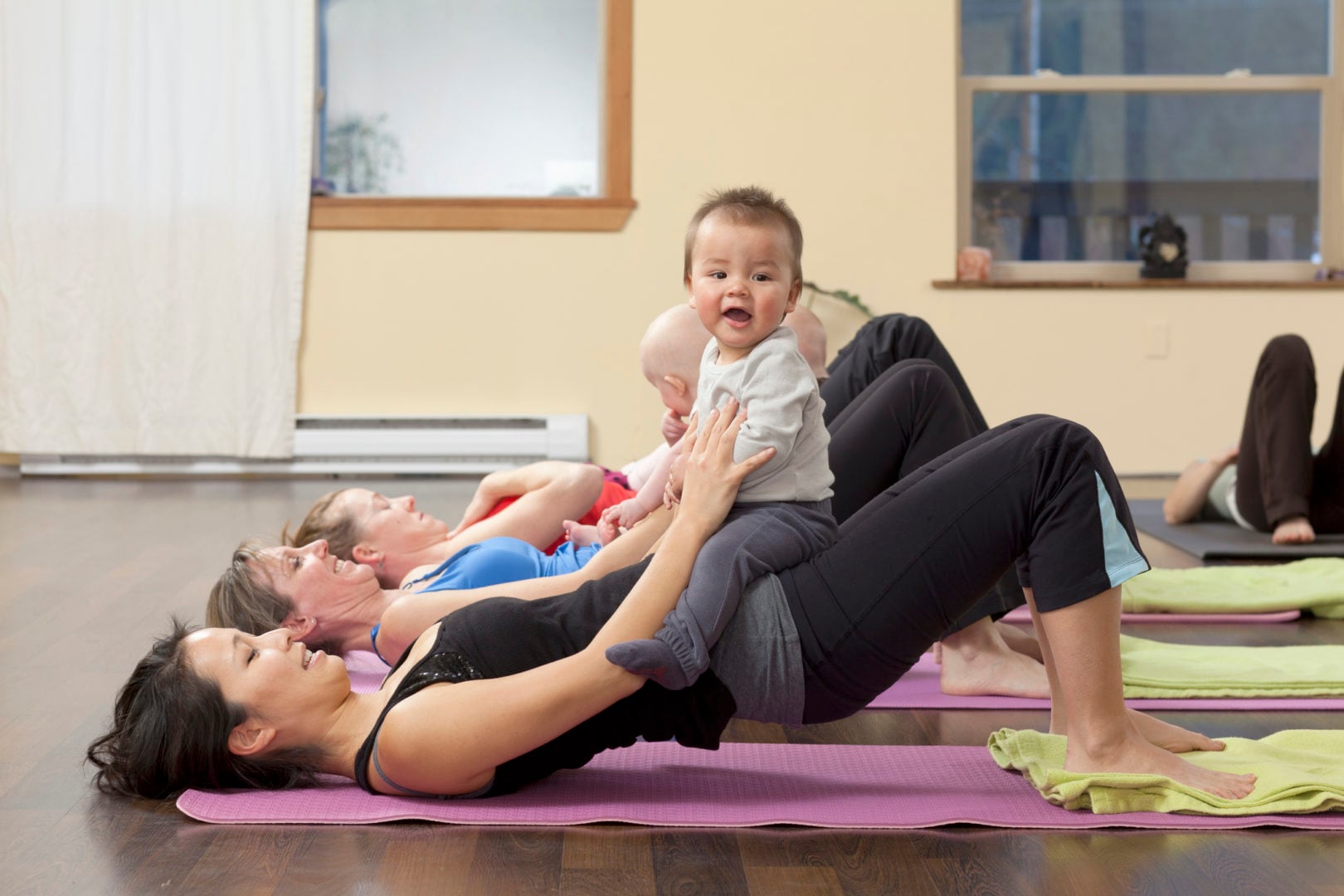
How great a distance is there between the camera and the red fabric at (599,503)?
2.72 meters

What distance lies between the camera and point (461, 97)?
5.87 m

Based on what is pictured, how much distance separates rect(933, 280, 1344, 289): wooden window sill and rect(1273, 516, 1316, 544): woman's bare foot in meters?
2.26

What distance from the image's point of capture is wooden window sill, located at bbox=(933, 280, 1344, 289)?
18.6 ft

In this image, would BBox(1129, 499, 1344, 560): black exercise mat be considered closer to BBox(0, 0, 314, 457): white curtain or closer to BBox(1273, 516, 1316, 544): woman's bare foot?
BBox(1273, 516, 1316, 544): woman's bare foot

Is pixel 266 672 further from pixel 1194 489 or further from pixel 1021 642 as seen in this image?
pixel 1194 489

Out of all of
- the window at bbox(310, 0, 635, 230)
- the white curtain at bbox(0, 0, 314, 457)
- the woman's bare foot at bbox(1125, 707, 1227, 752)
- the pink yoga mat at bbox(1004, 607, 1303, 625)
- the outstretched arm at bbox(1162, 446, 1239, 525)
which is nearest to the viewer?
the woman's bare foot at bbox(1125, 707, 1227, 752)

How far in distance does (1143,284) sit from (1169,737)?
4.16 metres

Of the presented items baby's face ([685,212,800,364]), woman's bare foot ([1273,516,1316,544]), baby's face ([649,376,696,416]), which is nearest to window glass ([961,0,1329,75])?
woman's bare foot ([1273,516,1316,544])

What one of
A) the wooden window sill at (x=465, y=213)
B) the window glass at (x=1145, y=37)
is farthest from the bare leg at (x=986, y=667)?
the window glass at (x=1145, y=37)

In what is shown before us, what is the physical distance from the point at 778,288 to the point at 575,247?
13.4 ft

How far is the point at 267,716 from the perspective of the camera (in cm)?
165

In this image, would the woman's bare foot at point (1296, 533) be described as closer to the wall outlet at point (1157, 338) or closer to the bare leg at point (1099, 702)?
the bare leg at point (1099, 702)

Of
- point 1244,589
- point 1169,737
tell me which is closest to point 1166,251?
point 1244,589

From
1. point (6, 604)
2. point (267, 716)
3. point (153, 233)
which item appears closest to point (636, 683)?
point (267, 716)
